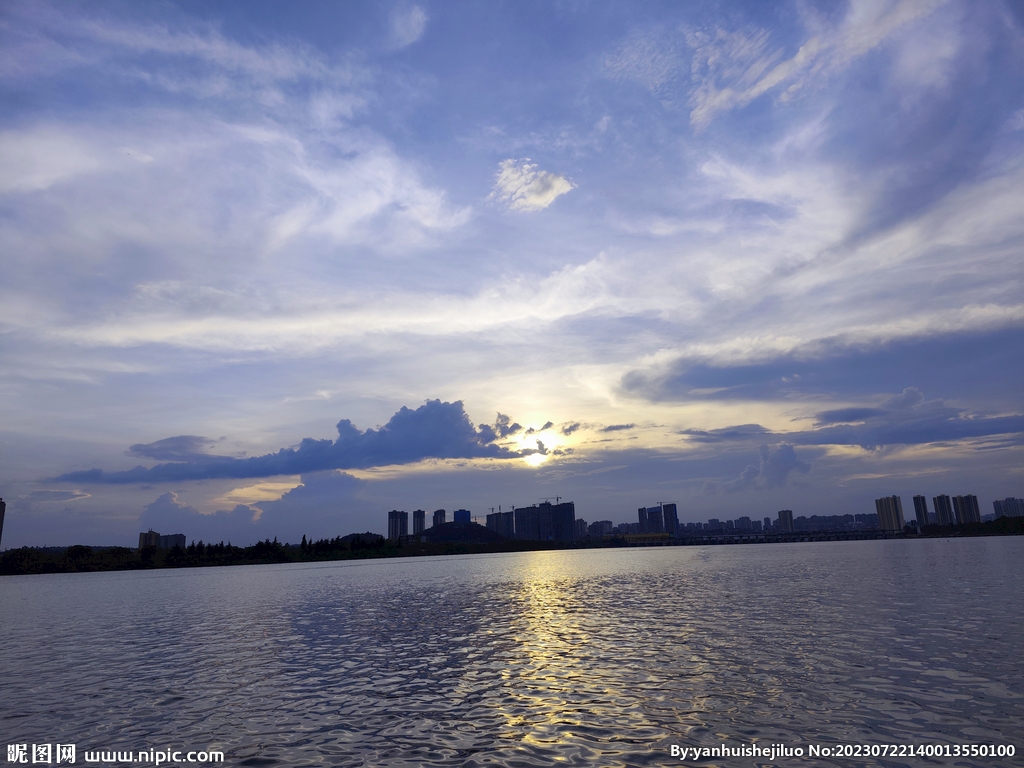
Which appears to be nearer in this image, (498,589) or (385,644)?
(385,644)

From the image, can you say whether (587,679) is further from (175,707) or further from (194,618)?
(194,618)

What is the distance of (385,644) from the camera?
4712 centimetres

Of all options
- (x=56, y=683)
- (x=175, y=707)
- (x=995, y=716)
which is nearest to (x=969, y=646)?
(x=995, y=716)

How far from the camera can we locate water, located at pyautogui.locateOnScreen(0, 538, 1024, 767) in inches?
884

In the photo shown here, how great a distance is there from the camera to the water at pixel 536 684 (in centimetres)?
2245

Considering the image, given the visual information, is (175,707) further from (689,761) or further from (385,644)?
(689,761)

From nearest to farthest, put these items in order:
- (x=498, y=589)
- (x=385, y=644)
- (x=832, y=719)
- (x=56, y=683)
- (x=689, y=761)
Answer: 1. (x=689, y=761)
2. (x=832, y=719)
3. (x=56, y=683)
4. (x=385, y=644)
5. (x=498, y=589)

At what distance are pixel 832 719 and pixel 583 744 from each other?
11057 mm

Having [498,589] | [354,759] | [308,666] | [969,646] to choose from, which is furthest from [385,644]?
[498,589]

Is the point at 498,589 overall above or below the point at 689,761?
below

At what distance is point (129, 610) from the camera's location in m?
87.6

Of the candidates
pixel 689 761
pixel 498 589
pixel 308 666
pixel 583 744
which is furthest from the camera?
pixel 498 589

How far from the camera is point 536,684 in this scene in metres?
31.6

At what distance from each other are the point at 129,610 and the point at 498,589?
60.1 m
